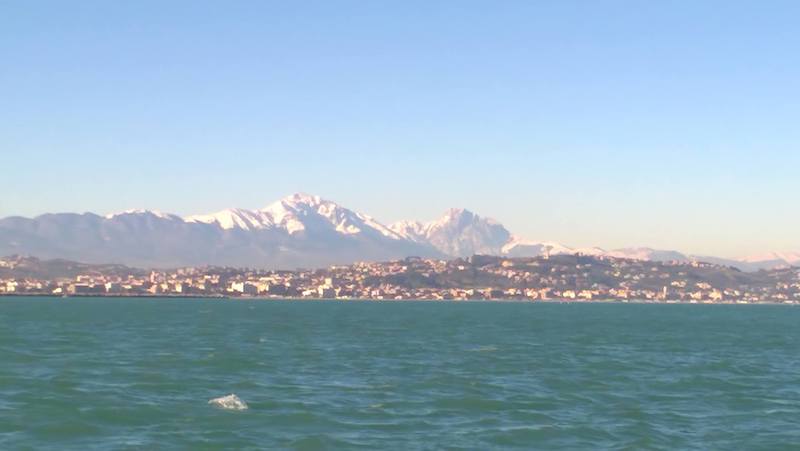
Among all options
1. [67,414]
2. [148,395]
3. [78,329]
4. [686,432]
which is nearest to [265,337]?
[78,329]

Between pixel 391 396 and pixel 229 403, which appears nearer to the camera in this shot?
pixel 229 403

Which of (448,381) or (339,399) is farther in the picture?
(448,381)

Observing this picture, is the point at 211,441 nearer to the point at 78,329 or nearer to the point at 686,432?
the point at 686,432

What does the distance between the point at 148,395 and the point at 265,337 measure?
63672 millimetres

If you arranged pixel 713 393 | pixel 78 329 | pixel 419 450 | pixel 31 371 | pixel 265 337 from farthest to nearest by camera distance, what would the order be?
pixel 78 329 → pixel 265 337 → pixel 31 371 → pixel 713 393 → pixel 419 450

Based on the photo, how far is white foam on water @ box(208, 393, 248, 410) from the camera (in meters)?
56.0

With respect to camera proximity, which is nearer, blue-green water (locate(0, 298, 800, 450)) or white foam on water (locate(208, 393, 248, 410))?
blue-green water (locate(0, 298, 800, 450))

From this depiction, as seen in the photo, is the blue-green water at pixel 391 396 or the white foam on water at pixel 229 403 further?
the white foam on water at pixel 229 403

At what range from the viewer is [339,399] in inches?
2386

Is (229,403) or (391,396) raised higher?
(391,396)

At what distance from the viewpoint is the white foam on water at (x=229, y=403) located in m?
56.0

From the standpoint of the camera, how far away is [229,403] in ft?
188

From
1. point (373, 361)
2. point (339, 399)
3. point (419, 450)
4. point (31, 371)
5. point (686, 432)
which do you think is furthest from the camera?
point (373, 361)

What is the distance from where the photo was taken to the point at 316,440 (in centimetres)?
4759
